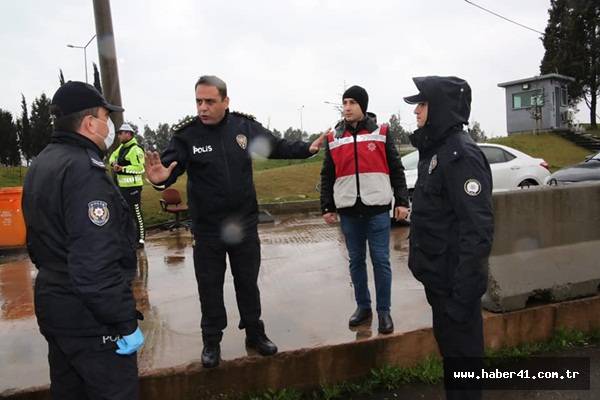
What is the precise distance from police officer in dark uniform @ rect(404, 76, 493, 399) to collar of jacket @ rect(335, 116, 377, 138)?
3.29 feet

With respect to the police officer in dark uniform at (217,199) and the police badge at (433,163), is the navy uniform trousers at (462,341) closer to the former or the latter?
the police badge at (433,163)

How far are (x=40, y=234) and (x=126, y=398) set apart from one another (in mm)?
809

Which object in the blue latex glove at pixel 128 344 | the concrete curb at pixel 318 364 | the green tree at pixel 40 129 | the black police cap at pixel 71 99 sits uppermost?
the green tree at pixel 40 129

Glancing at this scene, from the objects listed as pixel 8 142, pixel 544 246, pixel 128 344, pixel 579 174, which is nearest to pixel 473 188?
pixel 128 344

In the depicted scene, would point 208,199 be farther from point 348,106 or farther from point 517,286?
point 517,286

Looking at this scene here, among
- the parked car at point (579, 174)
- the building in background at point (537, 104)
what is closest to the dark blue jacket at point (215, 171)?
the parked car at point (579, 174)

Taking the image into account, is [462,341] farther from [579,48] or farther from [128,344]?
[579,48]

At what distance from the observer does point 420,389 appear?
11.1 ft

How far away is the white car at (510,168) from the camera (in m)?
9.60

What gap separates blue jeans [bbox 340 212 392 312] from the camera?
12.1ft

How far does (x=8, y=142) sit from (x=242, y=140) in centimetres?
4674

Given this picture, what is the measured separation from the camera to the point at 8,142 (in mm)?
42312

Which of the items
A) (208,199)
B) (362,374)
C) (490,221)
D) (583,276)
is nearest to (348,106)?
(208,199)

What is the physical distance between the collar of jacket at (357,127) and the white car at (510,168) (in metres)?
5.93
